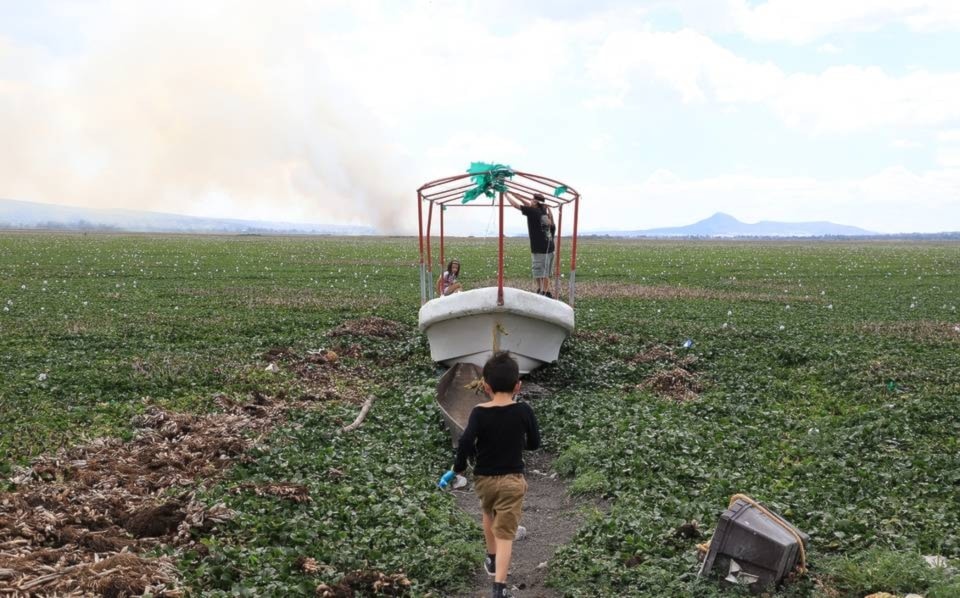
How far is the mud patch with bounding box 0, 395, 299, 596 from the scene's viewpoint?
578 cm

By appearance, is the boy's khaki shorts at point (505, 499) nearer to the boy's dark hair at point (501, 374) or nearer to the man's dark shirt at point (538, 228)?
the boy's dark hair at point (501, 374)

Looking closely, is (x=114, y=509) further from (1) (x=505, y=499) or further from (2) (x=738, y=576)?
(2) (x=738, y=576)

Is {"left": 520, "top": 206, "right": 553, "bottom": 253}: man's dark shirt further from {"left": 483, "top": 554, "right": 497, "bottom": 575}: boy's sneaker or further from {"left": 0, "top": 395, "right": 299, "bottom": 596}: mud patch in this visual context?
{"left": 483, "top": 554, "right": 497, "bottom": 575}: boy's sneaker

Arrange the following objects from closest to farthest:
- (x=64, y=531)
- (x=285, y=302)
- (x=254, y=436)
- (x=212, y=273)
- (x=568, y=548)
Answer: (x=64, y=531) → (x=568, y=548) → (x=254, y=436) → (x=285, y=302) → (x=212, y=273)

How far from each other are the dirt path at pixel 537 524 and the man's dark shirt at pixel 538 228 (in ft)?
16.8

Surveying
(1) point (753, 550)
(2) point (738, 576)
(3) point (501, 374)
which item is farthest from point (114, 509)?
(1) point (753, 550)

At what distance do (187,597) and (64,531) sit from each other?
4.75ft

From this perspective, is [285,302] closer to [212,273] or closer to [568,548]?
[212,273]

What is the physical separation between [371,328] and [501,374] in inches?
466

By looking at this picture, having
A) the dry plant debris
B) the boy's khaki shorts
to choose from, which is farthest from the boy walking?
the dry plant debris

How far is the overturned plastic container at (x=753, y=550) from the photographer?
6.06 meters

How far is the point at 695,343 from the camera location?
55.1 ft

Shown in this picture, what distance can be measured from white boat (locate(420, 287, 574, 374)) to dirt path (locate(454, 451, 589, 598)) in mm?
2733

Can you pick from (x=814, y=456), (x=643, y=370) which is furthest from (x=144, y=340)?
(x=814, y=456)
